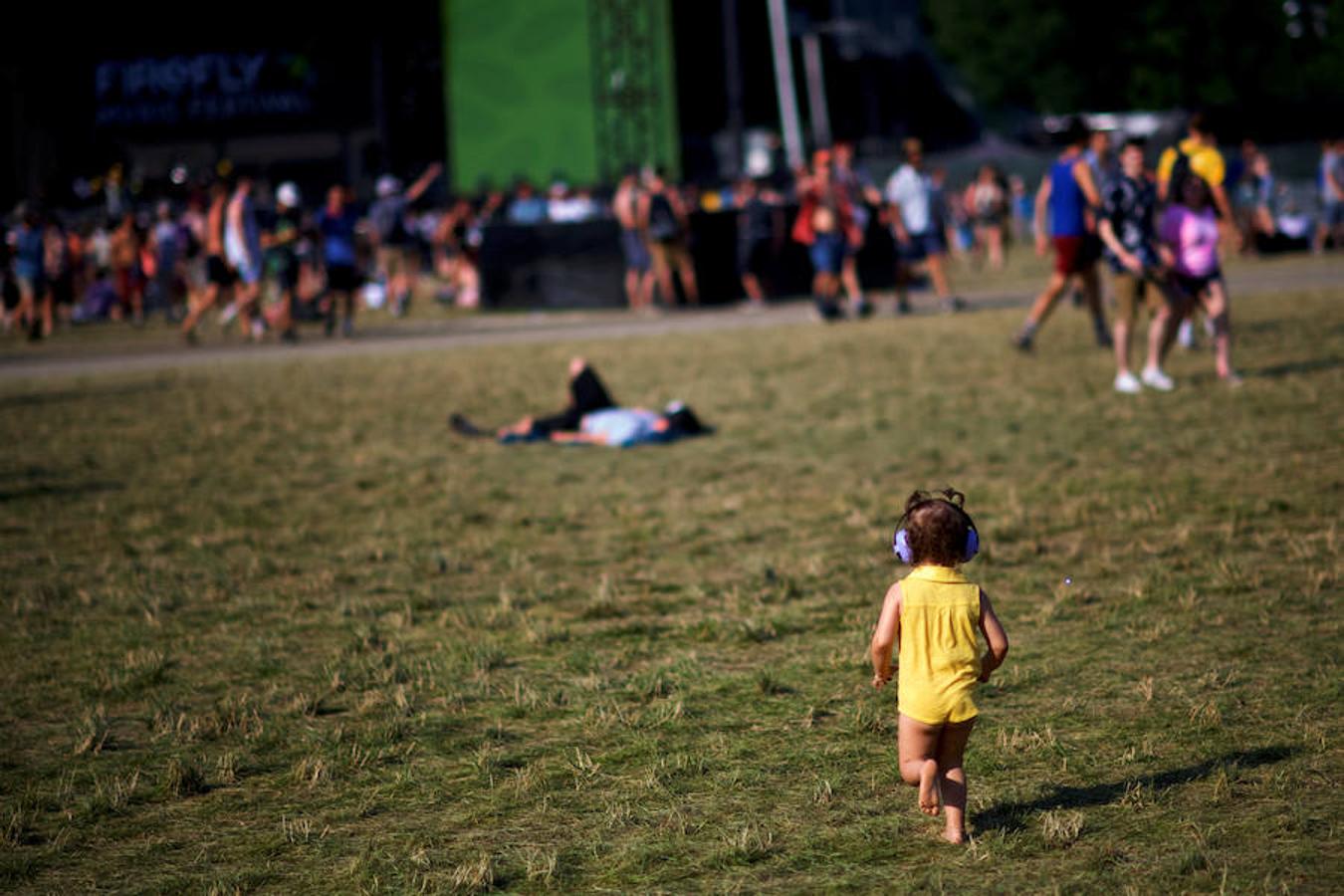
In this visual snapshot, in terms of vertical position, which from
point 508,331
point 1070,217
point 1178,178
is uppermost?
point 1178,178

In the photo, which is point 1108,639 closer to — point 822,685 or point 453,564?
point 822,685

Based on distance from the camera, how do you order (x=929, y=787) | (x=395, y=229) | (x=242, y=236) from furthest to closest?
(x=395, y=229) → (x=242, y=236) → (x=929, y=787)

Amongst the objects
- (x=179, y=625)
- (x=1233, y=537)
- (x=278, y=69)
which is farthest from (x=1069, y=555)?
(x=278, y=69)

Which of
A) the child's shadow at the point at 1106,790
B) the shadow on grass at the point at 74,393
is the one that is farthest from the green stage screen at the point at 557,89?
the child's shadow at the point at 1106,790

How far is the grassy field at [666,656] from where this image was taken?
4.06m

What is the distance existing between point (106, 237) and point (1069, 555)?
2633cm

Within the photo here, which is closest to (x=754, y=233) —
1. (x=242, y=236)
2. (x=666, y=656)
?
(x=242, y=236)

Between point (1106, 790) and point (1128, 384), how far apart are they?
26.6 feet

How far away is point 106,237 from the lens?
29.8 metres

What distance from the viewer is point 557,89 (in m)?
42.5

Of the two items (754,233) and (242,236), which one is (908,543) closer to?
(242,236)

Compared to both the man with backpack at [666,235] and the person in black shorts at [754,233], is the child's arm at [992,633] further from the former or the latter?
the person in black shorts at [754,233]

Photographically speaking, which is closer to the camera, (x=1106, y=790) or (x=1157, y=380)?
(x=1106, y=790)

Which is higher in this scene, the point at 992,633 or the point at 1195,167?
the point at 1195,167
